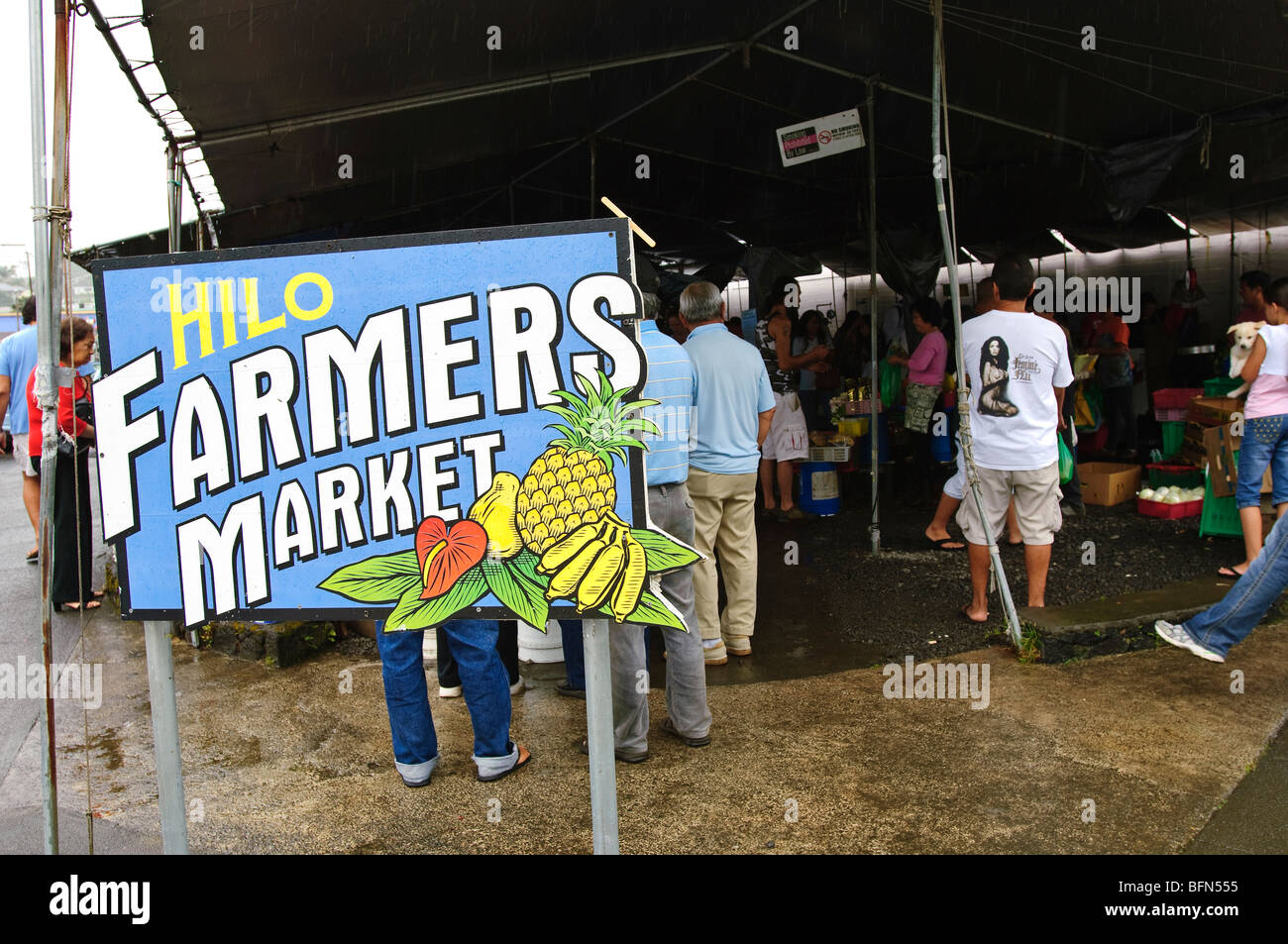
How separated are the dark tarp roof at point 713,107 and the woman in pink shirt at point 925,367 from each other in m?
1.65

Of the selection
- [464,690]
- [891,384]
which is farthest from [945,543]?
[464,690]

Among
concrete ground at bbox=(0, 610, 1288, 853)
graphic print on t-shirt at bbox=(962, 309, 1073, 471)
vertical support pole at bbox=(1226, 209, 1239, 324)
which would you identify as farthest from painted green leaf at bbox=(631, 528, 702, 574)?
vertical support pole at bbox=(1226, 209, 1239, 324)

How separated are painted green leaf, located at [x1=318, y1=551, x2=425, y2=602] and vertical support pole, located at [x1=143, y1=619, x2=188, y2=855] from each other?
1.80ft

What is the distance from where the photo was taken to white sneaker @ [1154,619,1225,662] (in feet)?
15.0

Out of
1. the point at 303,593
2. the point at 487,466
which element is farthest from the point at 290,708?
the point at 487,466

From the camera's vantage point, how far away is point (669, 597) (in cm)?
400

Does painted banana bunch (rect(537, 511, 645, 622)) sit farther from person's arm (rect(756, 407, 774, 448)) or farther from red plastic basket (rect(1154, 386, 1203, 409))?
red plastic basket (rect(1154, 386, 1203, 409))

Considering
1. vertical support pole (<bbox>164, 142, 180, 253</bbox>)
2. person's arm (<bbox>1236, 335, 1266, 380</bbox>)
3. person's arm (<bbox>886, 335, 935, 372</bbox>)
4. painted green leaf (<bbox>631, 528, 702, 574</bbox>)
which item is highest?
vertical support pole (<bbox>164, 142, 180, 253</bbox>)

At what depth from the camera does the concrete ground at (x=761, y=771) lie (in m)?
3.32

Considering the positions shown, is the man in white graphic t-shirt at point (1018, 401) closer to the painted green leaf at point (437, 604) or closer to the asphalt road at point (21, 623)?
the painted green leaf at point (437, 604)

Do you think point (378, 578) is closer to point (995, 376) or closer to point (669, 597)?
point (669, 597)

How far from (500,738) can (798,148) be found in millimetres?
5063

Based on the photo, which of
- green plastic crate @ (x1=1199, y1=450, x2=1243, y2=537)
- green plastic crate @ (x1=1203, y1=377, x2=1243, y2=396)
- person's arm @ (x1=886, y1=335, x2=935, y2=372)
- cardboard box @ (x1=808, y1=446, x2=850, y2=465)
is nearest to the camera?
green plastic crate @ (x1=1199, y1=450, x2=1243, y2=537)

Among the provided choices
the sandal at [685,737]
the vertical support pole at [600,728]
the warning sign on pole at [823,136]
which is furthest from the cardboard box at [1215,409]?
the vertical support pole at [600,728]
